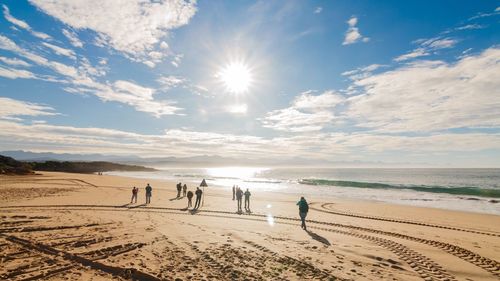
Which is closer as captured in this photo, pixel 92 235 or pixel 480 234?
pixel 92 235

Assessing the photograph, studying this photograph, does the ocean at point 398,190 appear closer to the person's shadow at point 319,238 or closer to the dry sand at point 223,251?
the dry sand at point 223,251

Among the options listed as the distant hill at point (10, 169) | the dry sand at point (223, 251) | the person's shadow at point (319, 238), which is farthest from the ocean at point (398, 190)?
the distant hill at point (10, 169)

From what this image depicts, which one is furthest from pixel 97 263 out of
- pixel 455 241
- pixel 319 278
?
pixel 455 241

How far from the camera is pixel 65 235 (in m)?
11.6

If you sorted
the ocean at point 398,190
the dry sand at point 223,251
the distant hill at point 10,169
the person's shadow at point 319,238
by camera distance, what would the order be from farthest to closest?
the distant hill at point 10,169
the ocean at point 398,190
the person's shadow at point 319,238
the dry sand at point 223,251

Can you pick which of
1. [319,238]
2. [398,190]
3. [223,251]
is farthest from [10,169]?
[398,190]

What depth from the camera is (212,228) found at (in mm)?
14547

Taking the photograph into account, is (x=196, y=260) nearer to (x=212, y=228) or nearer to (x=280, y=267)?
(x=280, y=267)

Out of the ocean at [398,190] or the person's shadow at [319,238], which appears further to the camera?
the ocean at [398,190]

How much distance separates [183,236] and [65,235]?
457 centimetres

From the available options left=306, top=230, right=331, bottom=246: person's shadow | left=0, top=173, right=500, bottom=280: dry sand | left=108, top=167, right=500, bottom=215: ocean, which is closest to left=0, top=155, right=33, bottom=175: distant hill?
left=108, top=167, right=500, bottom=215: ocean

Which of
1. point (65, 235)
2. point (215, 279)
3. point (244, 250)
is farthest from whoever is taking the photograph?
point (65, 235)

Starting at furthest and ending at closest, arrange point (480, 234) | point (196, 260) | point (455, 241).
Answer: point (480, 234)
point (455, 241)
point (196, 260)

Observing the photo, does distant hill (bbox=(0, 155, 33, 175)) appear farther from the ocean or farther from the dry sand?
the dry sand
